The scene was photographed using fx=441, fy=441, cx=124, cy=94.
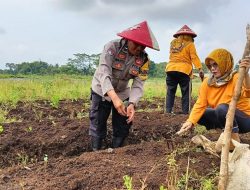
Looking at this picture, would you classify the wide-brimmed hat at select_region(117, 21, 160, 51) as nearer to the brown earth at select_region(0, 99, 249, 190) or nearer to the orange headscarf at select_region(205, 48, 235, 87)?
the orange headscarf at select_region(205, 48, 235, 87)

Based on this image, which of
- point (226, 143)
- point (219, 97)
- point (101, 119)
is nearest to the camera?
point (226, 143)

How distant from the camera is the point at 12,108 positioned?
24.9 feet

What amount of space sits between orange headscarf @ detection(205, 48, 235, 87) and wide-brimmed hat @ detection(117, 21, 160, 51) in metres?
0.51

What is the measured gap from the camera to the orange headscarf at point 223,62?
3.84 meters

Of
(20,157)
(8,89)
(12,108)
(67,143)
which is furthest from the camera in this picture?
(8,89)

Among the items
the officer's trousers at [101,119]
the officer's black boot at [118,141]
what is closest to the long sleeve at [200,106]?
the officer's trousers at [101,119]

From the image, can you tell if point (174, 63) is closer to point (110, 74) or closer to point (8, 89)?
point (110, 74)

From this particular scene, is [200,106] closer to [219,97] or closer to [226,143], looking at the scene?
[219,97]

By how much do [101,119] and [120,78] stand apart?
54cm

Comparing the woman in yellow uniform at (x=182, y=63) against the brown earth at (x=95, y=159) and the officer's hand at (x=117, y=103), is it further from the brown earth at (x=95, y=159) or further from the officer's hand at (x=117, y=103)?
the officer's hand at (x=117, y=103)

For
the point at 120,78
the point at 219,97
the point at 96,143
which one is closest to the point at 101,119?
the point at 96,143

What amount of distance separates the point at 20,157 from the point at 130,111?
142 cm

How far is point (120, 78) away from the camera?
A: 4.42m

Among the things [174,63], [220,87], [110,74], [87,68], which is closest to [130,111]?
[110,74]
